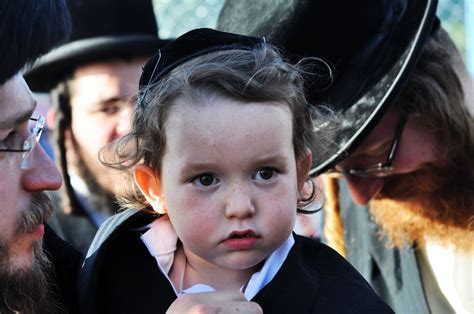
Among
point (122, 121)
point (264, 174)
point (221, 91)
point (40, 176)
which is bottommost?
point (122, 121)

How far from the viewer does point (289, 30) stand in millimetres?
3424

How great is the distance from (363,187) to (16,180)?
1826mm

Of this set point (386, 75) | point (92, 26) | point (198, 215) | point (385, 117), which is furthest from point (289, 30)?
point (92, 26)

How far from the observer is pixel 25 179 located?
2703 millimetres

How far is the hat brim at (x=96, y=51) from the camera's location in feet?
16.2

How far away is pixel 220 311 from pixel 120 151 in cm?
74

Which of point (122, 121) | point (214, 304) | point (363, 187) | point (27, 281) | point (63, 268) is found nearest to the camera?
point (214, 304)

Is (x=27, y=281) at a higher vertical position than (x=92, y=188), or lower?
higher

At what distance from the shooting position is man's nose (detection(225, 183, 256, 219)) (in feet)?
7.81

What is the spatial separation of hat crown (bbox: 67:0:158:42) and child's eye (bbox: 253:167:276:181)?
9.00 ft

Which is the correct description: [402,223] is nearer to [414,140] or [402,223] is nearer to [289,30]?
[414,140]

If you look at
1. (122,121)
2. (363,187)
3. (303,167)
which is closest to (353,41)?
(363,187)

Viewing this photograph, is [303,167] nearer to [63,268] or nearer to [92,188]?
[63,268]

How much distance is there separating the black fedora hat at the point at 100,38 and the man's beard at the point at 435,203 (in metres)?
1.67
